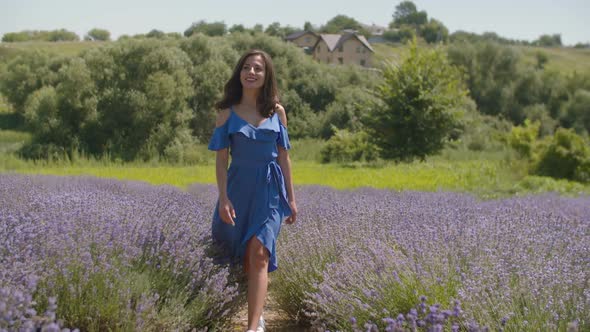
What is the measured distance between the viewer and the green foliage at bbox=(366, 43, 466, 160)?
1820 cm

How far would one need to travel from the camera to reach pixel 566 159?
532 inches

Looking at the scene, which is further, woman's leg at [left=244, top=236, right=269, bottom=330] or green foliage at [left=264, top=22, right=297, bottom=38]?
green foliage at [left=264, top=22, right=297, bottom=38]

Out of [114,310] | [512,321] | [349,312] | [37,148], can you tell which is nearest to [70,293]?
[114,310]

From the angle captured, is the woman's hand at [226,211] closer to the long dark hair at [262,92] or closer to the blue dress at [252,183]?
the blue dress at [252,183]

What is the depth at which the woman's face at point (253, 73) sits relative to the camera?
325 cm

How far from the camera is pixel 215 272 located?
311 centimetres

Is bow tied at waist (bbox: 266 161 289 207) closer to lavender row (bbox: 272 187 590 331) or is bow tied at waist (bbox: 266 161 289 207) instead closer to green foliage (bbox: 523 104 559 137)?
lavender row (bbox: 272 187 590 331)

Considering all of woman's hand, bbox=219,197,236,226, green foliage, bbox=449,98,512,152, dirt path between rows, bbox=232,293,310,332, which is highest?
woman's hand, bbox=219,197,236,226

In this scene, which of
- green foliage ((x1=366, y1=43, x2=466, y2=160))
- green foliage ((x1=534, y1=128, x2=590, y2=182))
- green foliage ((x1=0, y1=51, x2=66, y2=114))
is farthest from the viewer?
green foliage ((x1=0, y1=51, x2=66, y2=114))

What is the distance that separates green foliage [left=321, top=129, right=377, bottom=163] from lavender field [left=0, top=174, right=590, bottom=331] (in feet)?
53.3

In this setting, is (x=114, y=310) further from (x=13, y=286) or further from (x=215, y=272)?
(x=215, y=272)

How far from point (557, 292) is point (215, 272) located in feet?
5.59

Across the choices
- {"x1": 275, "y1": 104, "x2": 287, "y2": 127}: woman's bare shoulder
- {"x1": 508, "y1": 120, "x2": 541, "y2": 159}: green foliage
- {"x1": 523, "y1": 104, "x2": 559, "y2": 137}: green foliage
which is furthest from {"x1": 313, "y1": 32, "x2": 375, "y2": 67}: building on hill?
{"x1": 275, "y1": 104, "x2": 287, "y2": 127}: woman's bare shoulder

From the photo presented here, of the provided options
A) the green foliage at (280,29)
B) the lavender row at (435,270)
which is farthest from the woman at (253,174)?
the green foliage at (280,29)
